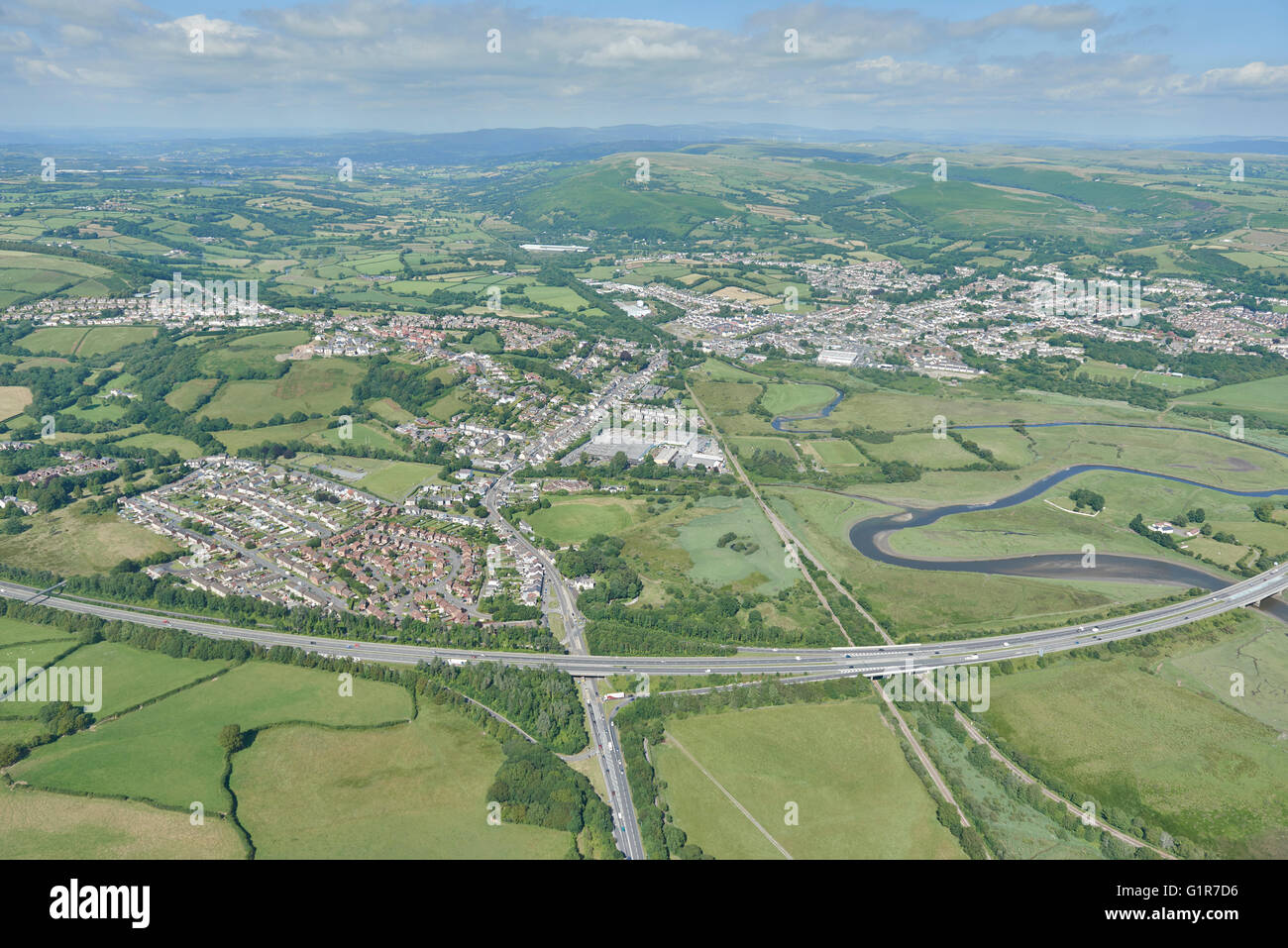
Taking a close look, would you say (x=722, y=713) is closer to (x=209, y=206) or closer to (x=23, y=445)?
(x=23, y=445)

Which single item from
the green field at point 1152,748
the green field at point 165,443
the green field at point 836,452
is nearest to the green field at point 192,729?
the green field at point 1152,748

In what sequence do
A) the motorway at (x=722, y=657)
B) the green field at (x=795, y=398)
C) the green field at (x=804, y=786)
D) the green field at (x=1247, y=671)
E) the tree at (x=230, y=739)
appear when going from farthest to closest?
1. the green field at (x=795, y=398)
2. the motorway at (x=722, y=657)
3. the green field at (x=1247, y=671)
4. the tree at (x=230, y=739)
5. the green field at (x=804, y=786)

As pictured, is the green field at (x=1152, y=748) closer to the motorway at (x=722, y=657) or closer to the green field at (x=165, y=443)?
the motorway at (x=722, y=657)

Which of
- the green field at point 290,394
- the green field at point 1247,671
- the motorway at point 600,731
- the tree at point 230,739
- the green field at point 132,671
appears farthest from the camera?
the green field at point 290,394

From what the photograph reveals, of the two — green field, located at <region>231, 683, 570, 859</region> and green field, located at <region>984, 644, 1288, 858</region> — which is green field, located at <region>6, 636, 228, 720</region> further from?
green field, located at <region>984, 644, 1288, 858</region>

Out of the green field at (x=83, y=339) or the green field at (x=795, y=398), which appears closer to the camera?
the green field at (x=795, y=398)
